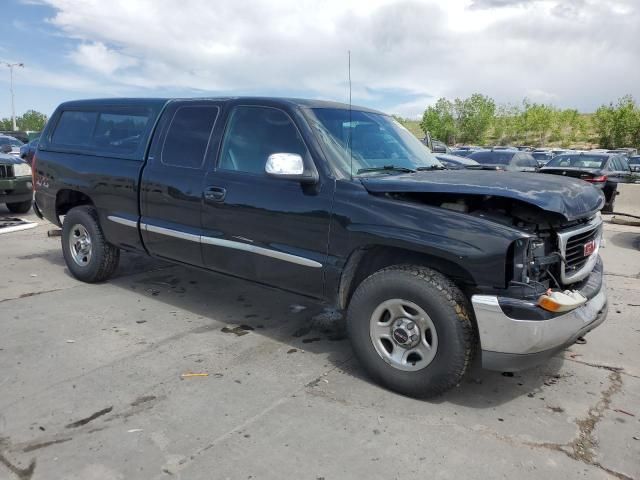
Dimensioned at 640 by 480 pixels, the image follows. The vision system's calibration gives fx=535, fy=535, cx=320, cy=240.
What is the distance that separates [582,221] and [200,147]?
9.80 feet

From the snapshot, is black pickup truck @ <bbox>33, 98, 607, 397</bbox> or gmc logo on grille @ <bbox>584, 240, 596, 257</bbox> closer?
black pickup truck @ <bbox>33, 98, 607, 397</bbox>

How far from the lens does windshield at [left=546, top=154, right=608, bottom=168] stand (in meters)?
14.0

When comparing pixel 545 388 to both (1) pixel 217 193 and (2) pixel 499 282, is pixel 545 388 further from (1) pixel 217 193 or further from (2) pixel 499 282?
(1) pixel 217 193

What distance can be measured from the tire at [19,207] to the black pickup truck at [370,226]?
20.5 feet

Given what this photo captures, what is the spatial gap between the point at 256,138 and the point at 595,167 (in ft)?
40.3

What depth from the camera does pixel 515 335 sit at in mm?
3021

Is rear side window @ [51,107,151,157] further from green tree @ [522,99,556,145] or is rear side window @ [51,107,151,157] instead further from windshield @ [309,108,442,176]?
green tree @ [522,99,556,145]

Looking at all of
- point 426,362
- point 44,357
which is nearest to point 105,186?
point 44,357

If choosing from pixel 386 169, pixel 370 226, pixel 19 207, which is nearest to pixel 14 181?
pixel 19 207

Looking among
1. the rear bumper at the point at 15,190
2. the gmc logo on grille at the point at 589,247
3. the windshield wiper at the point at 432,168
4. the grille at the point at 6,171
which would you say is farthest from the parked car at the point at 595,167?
the grille at the point at 6,171

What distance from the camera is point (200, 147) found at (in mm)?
4500

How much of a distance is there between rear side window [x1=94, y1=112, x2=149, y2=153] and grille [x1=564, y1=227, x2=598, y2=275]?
12.4 ft

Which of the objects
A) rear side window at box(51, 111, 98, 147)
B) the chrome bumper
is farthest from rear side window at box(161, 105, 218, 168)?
the chrome bumper

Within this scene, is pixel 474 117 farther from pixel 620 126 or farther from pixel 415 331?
pixel 415 331
